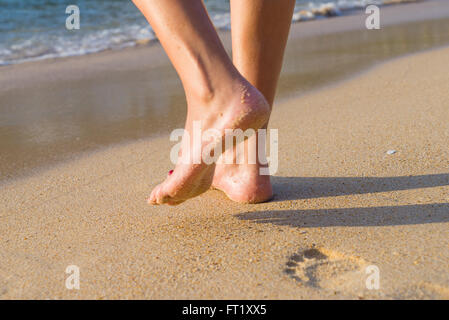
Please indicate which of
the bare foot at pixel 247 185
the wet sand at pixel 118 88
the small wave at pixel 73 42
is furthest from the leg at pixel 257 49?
the small wave at pixel 73 42

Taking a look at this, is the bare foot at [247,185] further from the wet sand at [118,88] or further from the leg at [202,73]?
the wet sand at [118,88]

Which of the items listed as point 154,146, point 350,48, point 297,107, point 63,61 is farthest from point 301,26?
point 154,146

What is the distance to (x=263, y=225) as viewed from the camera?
1394 millimetres

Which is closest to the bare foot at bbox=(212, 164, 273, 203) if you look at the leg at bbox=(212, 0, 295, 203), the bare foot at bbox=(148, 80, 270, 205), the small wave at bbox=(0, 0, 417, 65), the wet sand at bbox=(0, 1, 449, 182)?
the leg at bbox=(212, 0, 295, 203)

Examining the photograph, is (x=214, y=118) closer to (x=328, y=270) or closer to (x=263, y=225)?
(x=263, y=225)

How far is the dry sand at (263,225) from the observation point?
44.4 inches

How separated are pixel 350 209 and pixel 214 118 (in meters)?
0.48

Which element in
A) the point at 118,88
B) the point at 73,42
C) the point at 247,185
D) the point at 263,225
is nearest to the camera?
the point at 263,225

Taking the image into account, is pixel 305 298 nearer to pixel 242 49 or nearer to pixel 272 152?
pixel 242 49

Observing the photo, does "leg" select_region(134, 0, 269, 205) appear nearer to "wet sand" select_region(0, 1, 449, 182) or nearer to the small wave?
"wet sand" select_region(0, 1, 449, 182)

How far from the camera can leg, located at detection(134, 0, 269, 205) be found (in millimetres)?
1223

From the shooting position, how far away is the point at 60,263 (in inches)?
49.4

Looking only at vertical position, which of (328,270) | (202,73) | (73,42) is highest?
(73,42)

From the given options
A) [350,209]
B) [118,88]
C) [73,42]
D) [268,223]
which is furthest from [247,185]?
[73,42]
